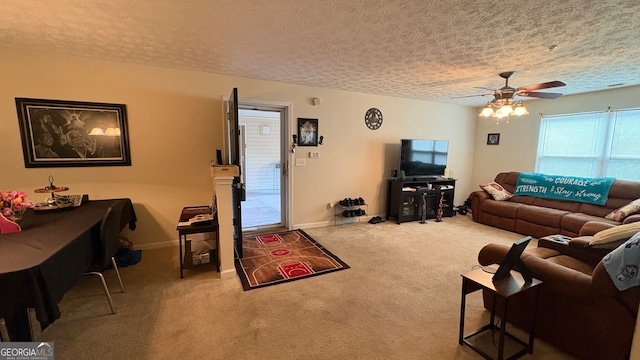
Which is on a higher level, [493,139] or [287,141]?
[493,139]

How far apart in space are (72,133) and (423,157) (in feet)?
17.2

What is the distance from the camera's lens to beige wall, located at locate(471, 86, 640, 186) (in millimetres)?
4121

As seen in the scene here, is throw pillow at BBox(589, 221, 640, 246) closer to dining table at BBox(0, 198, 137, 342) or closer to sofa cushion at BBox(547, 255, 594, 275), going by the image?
sofa cushion at BBox(547, 255, 594, 275)

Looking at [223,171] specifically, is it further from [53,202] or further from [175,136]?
[53,202]

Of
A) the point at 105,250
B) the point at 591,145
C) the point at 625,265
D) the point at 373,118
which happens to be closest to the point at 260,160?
the point at 373,118

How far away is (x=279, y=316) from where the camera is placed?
2148mm

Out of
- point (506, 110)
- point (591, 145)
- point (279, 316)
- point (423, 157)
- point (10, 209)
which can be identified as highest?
point (506, 110)

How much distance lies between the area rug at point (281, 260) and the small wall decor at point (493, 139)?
467 centimetres

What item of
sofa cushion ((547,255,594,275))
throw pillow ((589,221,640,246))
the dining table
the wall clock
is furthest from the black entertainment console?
the dining table

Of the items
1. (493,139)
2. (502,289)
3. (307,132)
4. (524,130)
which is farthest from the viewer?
(493,139)

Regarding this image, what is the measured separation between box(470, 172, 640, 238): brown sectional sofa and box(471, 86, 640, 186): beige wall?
494 mm

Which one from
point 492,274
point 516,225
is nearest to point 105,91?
point 492,274

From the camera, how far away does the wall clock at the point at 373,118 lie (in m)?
4.78

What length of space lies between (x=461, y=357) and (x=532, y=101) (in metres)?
5.31
